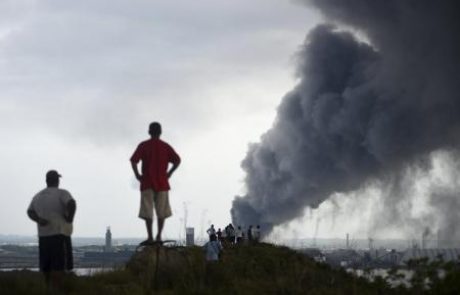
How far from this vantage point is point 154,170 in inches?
407

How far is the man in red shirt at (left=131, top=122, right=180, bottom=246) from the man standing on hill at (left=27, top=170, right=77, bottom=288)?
1.36m

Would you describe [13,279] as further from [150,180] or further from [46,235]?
[150,180]

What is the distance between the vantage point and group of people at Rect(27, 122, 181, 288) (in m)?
9.39

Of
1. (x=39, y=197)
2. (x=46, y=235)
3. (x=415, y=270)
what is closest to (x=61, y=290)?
(x=46, y=235)

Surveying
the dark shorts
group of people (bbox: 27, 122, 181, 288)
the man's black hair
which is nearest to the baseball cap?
group of people (bbox: 27, 122, 181, 288)

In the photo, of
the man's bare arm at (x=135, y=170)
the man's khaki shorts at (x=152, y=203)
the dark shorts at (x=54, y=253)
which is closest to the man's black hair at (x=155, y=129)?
the man's bare arm at (x=135, y=170)

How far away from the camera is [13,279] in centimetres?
1008

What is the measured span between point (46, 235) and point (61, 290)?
0.86 meters

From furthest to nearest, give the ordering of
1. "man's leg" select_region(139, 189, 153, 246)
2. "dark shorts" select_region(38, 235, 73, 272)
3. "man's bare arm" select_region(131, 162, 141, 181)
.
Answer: "man's leg" select_region(139, 189, 153, 246)
"man's bare arm" select_region(131, 162, 141, 181)
"dark shorts" select_region(38, 235, 73, 272)

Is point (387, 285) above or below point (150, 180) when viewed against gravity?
below

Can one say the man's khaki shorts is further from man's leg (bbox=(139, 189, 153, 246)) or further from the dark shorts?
the dark shorts

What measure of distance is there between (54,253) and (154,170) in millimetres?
2097

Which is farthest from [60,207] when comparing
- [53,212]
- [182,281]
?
[182,281]

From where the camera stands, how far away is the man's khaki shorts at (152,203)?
10.4m
